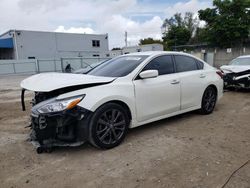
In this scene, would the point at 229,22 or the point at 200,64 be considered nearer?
the point at 200,64

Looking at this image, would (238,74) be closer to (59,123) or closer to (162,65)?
(162,65)

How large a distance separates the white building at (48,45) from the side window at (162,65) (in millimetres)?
28734

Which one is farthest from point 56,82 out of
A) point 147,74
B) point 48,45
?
point 48,45

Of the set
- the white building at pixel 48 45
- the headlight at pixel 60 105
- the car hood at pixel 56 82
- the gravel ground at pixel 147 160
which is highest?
the white building at pixel 48 45

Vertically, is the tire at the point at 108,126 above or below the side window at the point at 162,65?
below

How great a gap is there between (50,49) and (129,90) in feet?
101

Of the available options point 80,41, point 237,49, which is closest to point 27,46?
point 80,41

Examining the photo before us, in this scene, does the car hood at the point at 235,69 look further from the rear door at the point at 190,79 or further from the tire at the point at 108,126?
the tire at the point at 108,126

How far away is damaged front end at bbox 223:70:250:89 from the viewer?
8.12 metres

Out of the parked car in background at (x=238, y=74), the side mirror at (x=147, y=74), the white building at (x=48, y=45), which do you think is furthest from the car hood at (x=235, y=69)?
the white building at (x=48, y=45)

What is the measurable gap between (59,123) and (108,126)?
0.76 m

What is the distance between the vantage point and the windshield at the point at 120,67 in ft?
13.8

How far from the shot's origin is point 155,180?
2820mm

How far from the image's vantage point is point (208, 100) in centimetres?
558
